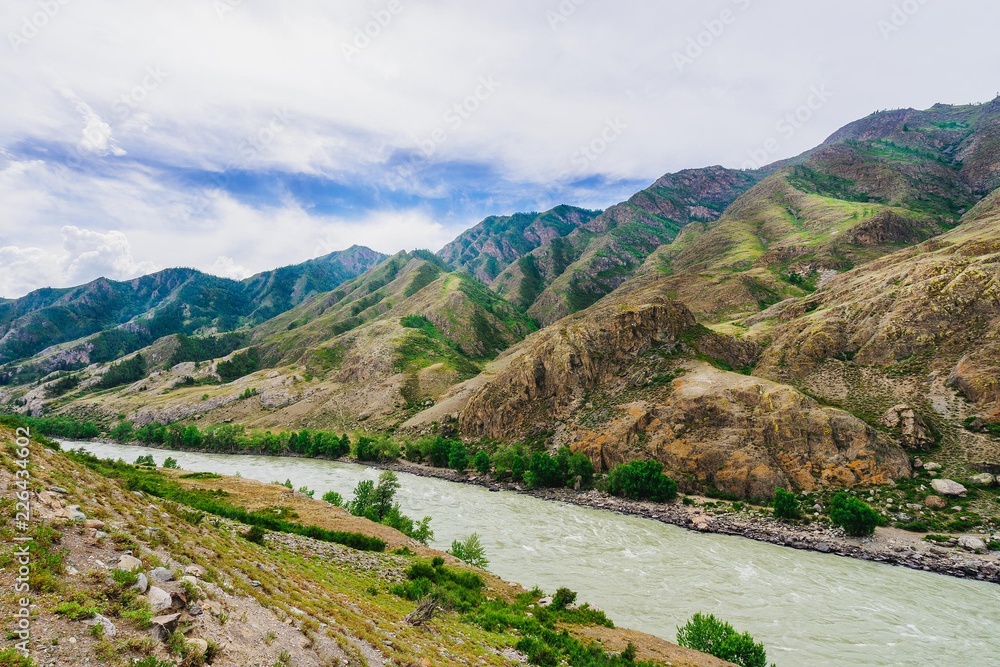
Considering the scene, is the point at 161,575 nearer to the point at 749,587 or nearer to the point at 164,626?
the point at 164,626

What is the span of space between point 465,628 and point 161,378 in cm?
23276

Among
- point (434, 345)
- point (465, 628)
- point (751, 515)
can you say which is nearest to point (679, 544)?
point (751, 515)

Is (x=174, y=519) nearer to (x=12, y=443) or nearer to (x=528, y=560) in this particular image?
(x=12, y=443)

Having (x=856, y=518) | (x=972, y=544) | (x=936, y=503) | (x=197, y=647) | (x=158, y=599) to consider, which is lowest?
(x=972, y=544)

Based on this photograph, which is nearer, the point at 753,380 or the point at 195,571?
the point at 195,571

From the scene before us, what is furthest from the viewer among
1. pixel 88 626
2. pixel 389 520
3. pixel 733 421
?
pixel 733 421

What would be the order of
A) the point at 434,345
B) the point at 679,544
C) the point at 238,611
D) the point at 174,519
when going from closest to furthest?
1. the point at 238,611
2. the point at 174,519
3. the point at 679,544
4. the point at 434,345

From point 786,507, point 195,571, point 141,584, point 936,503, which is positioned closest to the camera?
point 141,584

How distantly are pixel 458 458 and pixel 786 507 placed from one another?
56837 mm

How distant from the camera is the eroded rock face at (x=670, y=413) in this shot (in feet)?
195

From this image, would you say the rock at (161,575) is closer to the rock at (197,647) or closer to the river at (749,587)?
the rock at (197,647)

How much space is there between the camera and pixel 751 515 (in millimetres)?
55156

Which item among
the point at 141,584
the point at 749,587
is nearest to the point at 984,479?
the point at 749,587

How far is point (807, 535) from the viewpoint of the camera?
4903 cm
